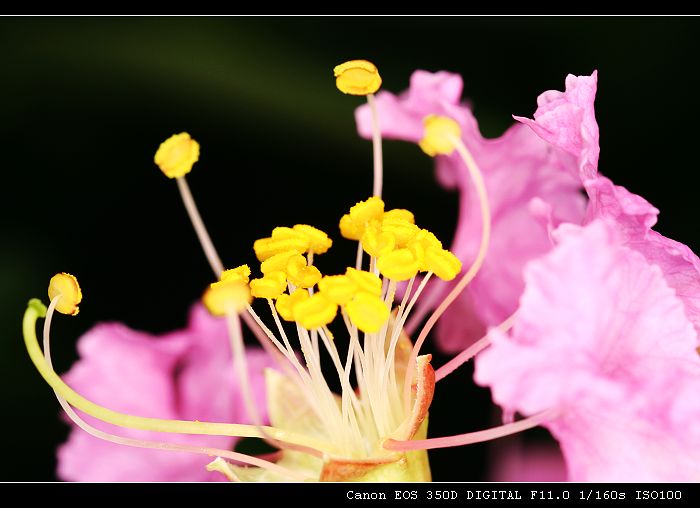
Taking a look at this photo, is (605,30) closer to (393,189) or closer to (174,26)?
(393,189)

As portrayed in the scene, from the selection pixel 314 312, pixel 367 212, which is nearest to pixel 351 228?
pixel 367 212

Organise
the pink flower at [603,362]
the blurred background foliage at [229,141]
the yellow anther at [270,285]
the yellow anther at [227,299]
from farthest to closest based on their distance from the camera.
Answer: the blurred background foliage at [229,141] < the yellow anther at [270,285] < the yellow anther at [227,299] < the pink flower at [603,362]

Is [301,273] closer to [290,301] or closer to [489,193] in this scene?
[290,301]

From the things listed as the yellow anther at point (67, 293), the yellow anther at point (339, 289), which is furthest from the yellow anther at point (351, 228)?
the yellow anther at point (67, 293)

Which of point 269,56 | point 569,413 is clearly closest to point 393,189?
point 269,56

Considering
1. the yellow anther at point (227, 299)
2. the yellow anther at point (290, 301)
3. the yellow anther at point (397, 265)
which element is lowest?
the yellow anther at point (227, 299)

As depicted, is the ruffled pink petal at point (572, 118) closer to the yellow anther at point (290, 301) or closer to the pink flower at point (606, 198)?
the pink flower at point (606, 198)

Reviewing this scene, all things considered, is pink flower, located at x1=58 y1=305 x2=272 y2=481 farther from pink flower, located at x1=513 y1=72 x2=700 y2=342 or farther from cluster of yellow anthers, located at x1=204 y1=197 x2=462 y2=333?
pink flower, located at x1=513 y1=72 x2=700 y2=342
